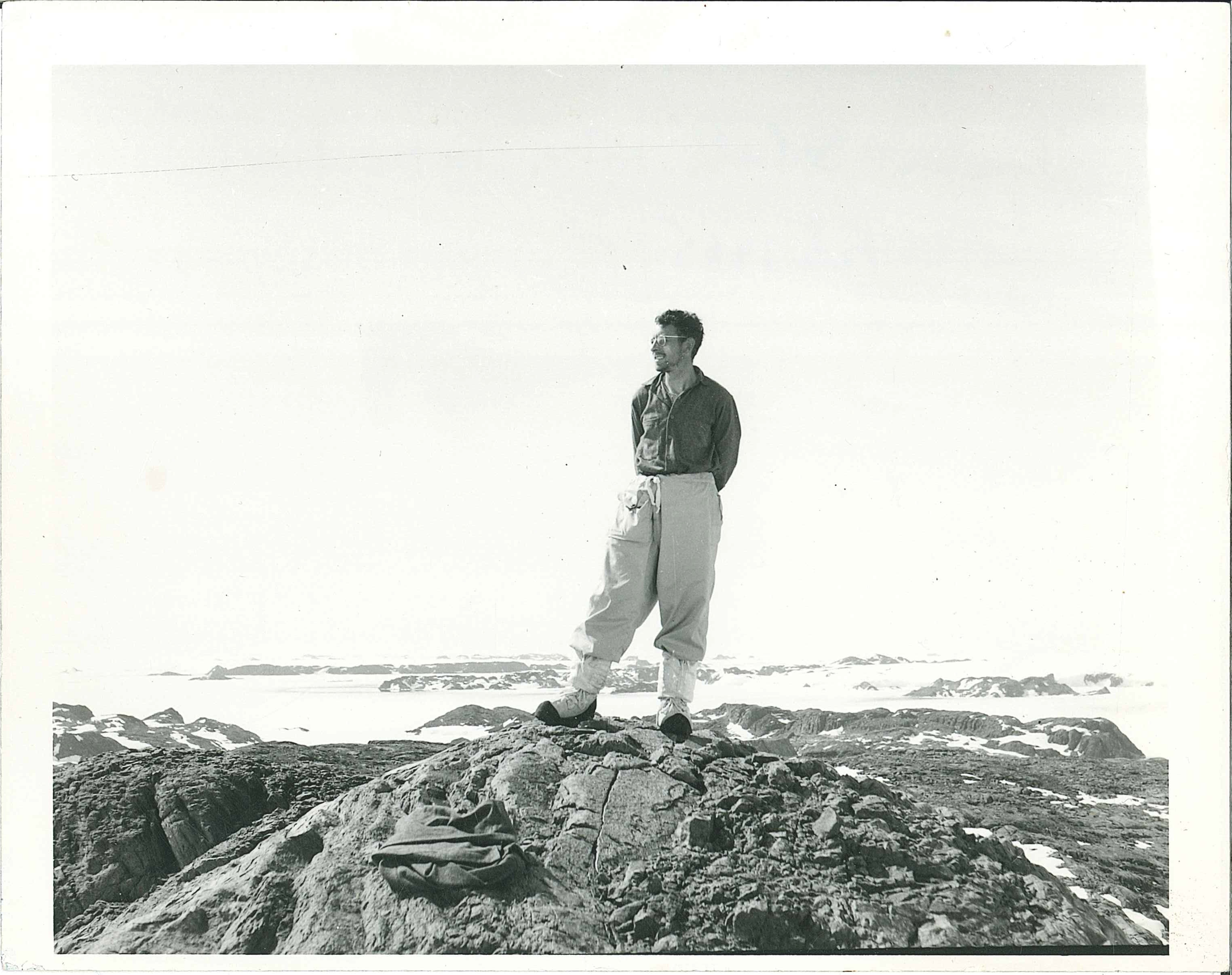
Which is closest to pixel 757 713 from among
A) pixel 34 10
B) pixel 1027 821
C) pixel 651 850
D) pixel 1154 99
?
pixel 1027 821

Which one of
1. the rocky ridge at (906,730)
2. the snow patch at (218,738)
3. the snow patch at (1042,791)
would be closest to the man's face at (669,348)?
the rocky ridge at (906,730)

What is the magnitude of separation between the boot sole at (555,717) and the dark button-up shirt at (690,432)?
120cm

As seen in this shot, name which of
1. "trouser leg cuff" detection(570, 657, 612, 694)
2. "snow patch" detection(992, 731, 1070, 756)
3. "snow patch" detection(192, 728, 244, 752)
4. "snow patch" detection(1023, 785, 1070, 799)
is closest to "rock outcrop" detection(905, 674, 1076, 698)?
"snow patch" detection(992, 731, 1070, 756)

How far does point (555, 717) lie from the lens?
557cm

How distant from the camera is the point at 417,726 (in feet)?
22.1

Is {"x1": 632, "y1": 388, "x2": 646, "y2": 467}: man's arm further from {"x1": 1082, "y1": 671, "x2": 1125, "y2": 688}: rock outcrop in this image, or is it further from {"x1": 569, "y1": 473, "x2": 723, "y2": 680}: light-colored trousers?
{"x1": 1082, "y1": 671, "x2": 1125, "y2": 688}: rock outcrop

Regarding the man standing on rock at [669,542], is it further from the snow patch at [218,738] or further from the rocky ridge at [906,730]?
the snow patch at [218,738]

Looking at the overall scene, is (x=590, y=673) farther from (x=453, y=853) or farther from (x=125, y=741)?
(x=125, y=741)

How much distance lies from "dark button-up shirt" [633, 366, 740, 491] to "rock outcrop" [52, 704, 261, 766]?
2.81m

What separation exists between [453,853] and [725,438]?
7.49 ft

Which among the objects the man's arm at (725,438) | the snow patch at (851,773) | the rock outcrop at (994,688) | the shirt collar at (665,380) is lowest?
the snow patch at (851,773)

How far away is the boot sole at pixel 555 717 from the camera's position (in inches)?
219

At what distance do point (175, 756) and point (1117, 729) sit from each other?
5052 millimetres
